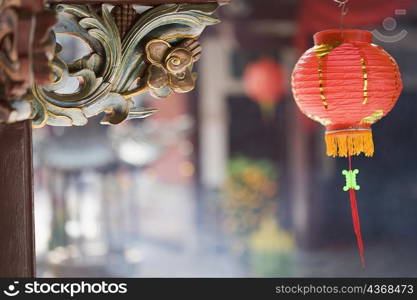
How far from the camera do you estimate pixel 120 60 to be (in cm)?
141

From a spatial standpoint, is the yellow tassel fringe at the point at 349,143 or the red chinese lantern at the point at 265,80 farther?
Result: the red chinese lantern at the point at 265,80

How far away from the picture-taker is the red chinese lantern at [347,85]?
1.96 metres

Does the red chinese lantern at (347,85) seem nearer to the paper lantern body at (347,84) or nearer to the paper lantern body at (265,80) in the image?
the paper lantern body at (347,84)

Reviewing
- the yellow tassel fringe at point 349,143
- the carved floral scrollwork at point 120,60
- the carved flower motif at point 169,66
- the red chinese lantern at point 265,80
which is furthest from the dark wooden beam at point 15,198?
the red chinese lantern at point 265,80

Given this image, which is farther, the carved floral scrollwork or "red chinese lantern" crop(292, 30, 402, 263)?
"red chinese lantern" crop(292, 30, 402, 263)

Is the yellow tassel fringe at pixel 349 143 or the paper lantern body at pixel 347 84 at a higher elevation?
the paper lantern body at pixel 347 84

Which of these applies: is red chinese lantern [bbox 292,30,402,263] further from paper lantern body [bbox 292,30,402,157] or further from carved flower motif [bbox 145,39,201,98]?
carved flower motif [bbox 145,39,201,98]

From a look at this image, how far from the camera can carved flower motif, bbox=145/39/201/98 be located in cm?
140

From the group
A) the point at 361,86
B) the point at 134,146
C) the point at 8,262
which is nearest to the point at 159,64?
the point at 8,262

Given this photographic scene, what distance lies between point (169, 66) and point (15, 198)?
1.09 ft

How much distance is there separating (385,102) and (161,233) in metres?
6.03

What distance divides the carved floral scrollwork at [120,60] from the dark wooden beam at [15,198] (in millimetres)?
42

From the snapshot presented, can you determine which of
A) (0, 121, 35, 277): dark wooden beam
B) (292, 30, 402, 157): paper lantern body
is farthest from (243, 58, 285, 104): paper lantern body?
(0, 121, 35, 277): dark wooden beam

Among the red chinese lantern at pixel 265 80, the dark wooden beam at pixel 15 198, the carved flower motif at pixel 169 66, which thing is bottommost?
the dark wooden beam at pixel 15 198
